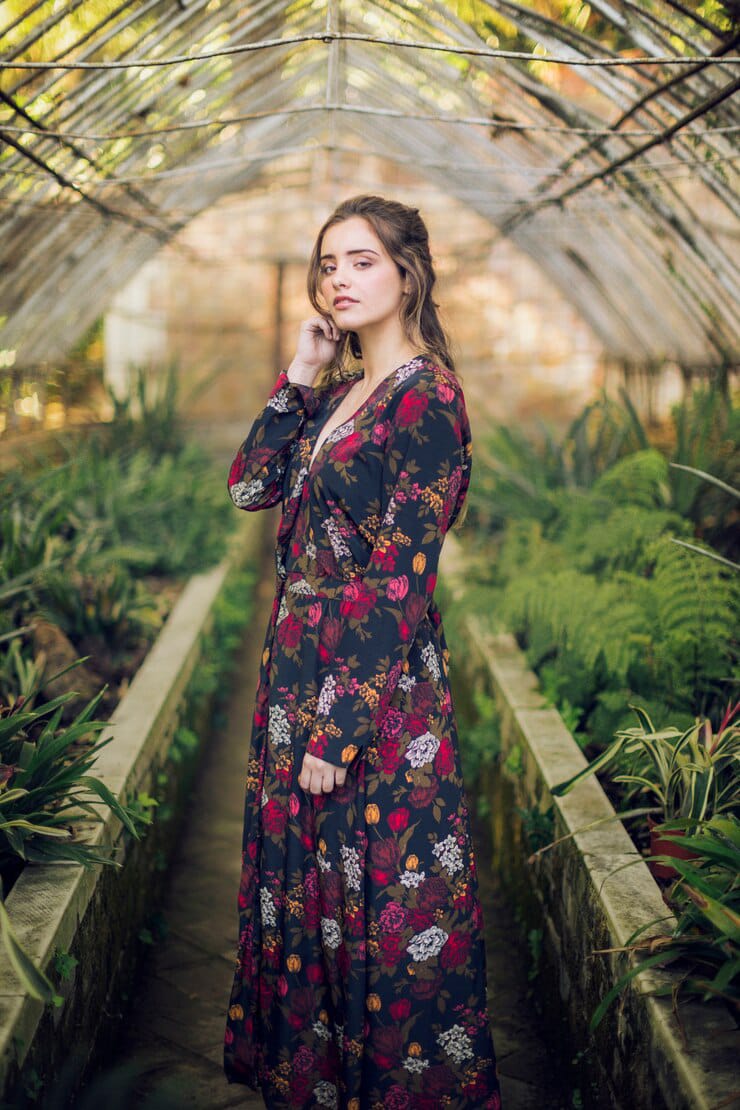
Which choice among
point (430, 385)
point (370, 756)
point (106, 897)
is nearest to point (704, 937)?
point (370, 756)

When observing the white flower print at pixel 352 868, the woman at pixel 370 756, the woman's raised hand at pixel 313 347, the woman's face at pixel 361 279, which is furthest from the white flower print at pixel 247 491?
the white flower print at pixel 352 868

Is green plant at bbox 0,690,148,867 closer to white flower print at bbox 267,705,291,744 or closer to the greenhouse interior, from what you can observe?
the greenhouse interior

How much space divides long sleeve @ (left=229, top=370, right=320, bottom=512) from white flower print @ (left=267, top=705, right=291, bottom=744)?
1.54ft

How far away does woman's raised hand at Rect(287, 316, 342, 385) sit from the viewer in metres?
2.35

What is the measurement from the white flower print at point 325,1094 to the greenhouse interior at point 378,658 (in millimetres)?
28

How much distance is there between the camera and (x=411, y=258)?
2135 millimetres

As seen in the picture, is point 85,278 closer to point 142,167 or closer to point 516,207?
point 142,167

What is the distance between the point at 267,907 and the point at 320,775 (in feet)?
1.28

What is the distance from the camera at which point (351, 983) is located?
2053 mm

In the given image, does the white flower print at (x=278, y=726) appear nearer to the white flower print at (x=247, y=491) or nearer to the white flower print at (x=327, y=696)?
the white flower print at (x=327, y=696)

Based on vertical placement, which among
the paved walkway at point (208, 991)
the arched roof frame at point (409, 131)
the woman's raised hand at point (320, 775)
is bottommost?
the paved walkway at point (208, 991)

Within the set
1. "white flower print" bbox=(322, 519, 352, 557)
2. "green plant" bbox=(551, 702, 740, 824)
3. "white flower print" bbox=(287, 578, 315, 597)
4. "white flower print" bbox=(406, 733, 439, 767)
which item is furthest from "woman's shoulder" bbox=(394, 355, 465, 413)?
"green plant" bbox=(551, 702, 740, 824)

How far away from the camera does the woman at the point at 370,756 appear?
195 centimetres

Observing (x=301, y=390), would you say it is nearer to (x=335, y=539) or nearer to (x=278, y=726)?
(x=335, y=539)
